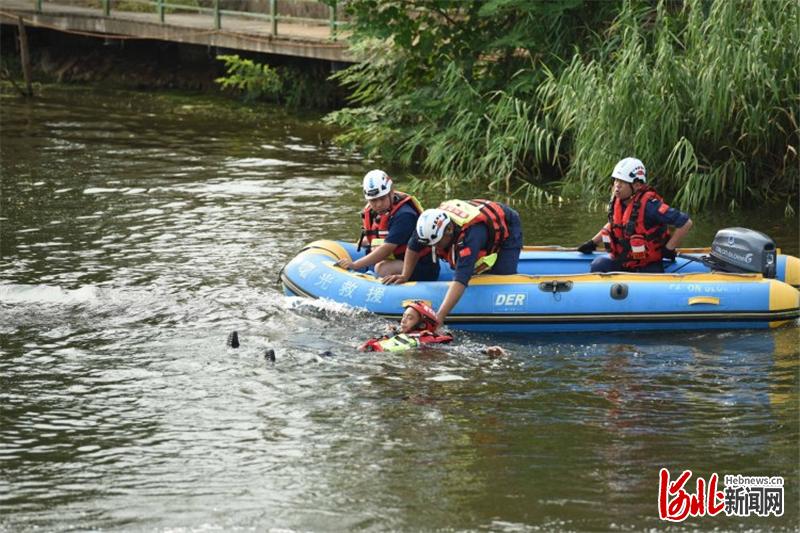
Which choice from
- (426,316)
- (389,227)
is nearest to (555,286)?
(426,316)

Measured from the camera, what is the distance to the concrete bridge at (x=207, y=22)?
20859 millimetres

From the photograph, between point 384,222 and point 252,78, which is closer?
point 384,222

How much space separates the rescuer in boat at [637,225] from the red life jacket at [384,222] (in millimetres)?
1495

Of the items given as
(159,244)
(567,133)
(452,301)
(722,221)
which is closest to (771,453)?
(452,301)

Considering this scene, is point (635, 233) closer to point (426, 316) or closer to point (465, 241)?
Result: point (465, 241)

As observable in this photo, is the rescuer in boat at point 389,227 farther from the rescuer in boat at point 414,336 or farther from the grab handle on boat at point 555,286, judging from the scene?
the grab handle on boat at point 555,286

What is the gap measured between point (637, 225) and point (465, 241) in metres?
1.45

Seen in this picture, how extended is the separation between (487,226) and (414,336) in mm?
1022

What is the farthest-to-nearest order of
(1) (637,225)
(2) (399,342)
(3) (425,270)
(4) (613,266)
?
(4) (613,266), (3) (425,270), (1) (637,225), (2) (399,342)

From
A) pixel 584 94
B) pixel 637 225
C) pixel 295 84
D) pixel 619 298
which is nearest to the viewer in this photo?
pixel 619 298

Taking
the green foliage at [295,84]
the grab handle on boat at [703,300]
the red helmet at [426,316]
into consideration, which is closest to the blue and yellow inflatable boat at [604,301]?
the grab handle on boat at [703,300]

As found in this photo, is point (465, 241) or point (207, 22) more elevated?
point (207, 22)

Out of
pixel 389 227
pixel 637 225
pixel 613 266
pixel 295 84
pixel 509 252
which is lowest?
pixel 613 266

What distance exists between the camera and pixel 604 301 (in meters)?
9.94
